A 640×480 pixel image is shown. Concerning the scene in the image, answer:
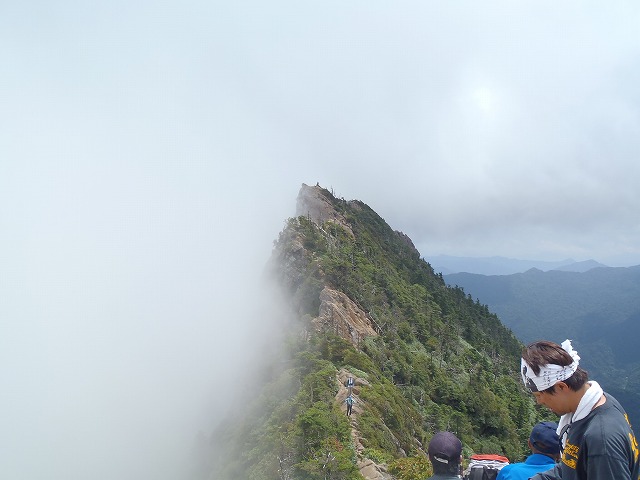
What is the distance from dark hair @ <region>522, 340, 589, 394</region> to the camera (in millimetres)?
3402

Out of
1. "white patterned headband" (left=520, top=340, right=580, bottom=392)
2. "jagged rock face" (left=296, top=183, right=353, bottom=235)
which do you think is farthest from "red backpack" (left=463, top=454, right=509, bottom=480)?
"jagged rock face" (left=296, top=183, right=353, bottom=235)

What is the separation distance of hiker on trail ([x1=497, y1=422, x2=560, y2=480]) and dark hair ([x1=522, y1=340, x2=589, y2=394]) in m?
1.08

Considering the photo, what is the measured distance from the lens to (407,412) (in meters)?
28.3

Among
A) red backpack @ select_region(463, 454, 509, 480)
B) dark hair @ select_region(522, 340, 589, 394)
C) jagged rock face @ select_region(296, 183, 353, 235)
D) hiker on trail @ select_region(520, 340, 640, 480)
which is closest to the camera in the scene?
hiker on trail @ select_region(520, 340, 640, 480)

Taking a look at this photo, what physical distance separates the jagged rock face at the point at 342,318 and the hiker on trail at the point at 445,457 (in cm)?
3244

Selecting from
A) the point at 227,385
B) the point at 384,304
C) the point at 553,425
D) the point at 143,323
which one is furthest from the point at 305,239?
the point at 143,323

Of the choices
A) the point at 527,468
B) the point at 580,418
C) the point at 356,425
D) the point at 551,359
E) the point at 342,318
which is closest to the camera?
the point at 580,418

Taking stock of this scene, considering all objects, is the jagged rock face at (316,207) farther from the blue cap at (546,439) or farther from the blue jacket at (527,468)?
the blue jacket at (527,468)

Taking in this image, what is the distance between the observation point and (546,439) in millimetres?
4301

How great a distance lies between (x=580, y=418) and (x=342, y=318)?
36.6 metres

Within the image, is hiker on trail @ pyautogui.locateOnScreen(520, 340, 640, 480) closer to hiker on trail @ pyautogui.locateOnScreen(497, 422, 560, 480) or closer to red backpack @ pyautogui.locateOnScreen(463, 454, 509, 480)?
hiker on trail @ pyautogui.locateOnScreen(497, 422, 560, 480)

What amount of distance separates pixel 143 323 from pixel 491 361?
139887 millimetres

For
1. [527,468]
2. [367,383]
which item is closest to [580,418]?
[527,468]

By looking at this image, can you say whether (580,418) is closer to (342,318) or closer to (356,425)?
(356,425)
